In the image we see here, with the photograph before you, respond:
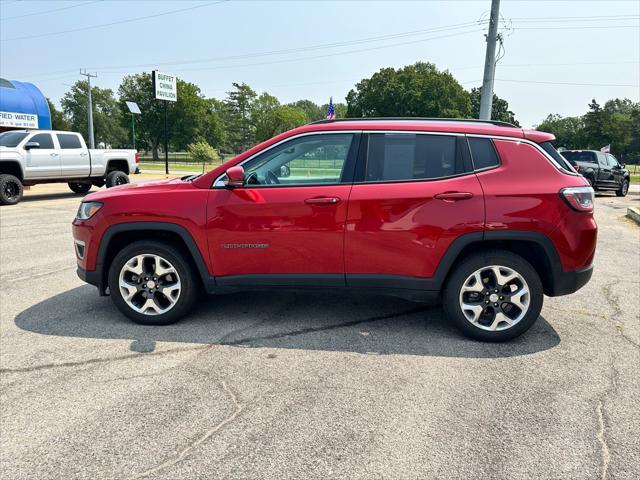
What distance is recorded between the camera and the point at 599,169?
1783cm

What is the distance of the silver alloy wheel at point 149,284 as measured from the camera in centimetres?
409

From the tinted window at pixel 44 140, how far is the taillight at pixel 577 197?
1459 centimetres

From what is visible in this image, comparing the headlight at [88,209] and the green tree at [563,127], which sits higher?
the green tree at [563,127]

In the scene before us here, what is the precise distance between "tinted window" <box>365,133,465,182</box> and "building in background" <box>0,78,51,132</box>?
71.5ft

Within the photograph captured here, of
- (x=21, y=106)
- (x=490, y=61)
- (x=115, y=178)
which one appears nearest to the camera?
(x=115, y=178)

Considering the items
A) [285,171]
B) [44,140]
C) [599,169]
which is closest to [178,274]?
[285,171]

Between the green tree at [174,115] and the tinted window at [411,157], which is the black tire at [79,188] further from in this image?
the green tree at [174,115]

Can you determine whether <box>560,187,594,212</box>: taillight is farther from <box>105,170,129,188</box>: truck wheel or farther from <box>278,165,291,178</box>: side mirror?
<box>105,170,129,188</box>: truck wheel

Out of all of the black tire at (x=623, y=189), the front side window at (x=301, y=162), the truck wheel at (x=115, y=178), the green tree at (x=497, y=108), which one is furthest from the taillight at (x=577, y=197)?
the green tree at (x=497, y=108)

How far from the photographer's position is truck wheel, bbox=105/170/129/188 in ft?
49.9

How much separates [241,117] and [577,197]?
101m

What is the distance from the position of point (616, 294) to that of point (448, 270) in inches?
111

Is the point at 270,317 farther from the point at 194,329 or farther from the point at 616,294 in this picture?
the point at 616,294

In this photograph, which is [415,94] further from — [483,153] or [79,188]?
[483,153]
